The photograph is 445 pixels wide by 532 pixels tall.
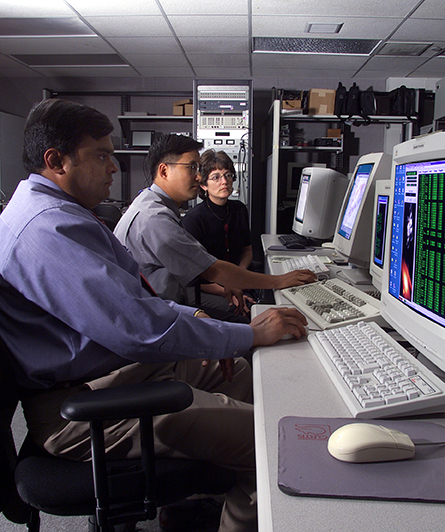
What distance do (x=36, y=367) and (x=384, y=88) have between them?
18.2ft

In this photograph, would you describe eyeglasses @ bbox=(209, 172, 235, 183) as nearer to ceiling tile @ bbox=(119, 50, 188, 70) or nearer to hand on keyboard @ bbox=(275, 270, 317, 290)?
hand on keyboard @ bbox=(275, 270, 317, 290)

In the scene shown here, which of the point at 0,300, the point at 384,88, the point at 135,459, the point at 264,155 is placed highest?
the point at 384,88

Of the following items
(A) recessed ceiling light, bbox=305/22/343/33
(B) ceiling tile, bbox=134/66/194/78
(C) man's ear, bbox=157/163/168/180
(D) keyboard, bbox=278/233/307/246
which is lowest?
(D) keyboard, bbox=278/233/307/246

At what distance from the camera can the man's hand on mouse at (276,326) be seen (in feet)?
3.38

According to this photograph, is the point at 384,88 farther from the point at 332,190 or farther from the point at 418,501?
the point at 418,501

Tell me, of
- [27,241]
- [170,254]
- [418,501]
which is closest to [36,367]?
[27,241]

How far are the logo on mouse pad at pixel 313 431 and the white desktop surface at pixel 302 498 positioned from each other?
0.12 ft

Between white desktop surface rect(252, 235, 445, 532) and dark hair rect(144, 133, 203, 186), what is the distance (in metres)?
1.26

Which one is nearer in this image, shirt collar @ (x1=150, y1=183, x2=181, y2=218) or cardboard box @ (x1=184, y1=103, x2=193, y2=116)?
shirt collar @ (x1=150, y1=183, x2=181, y2=218)

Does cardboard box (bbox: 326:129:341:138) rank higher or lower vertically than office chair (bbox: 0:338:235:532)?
higher

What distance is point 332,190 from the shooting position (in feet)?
8.42

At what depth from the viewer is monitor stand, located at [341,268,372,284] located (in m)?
1.74

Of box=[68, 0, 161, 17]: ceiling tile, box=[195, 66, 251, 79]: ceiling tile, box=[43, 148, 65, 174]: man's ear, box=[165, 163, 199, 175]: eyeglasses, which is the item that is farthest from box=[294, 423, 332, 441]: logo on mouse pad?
box=[195, 66, 251, 79]: ceiling tile

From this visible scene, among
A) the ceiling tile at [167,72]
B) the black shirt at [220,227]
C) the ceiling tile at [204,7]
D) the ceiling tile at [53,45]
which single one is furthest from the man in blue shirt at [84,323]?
the ceiling tile at [167,72]
